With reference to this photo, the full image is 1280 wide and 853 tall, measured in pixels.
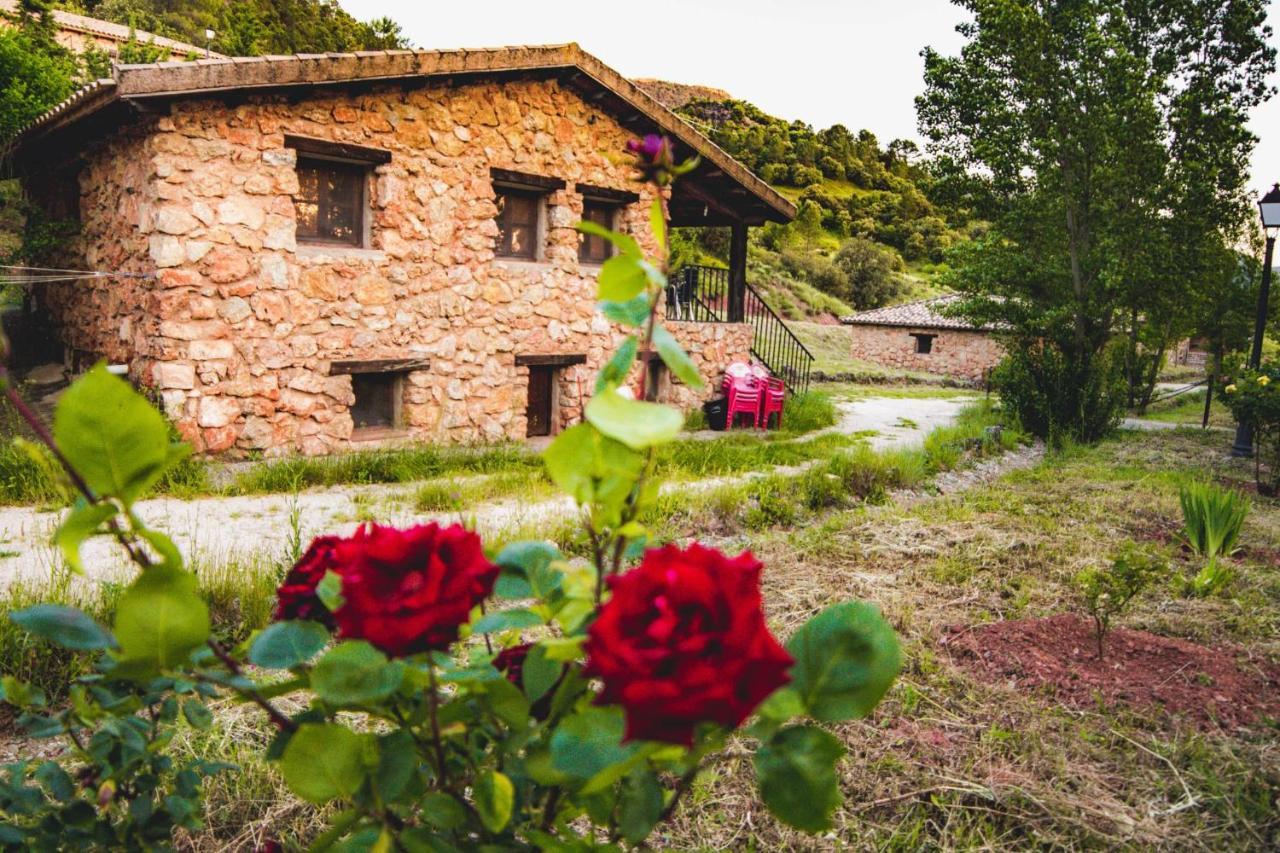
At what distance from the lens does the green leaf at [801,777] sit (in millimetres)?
786

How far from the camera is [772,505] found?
561 cm

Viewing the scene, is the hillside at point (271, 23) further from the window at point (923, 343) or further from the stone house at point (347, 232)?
the window at point (923, 343)

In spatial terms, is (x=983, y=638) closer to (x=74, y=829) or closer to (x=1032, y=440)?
(x=74, y=829)

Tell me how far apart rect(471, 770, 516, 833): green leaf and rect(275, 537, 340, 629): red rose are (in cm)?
30

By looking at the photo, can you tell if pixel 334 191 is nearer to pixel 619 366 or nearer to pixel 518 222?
pixel 518 222

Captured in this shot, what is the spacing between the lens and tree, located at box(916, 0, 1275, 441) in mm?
10258

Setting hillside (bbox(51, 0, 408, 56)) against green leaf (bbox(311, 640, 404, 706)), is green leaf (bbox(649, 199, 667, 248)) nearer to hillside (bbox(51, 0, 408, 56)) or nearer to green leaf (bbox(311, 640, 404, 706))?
green leaf (bbox(311, 640, 404, 706))

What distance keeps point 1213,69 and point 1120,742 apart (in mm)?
12646

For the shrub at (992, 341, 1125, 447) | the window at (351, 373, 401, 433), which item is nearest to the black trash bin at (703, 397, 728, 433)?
the shrub at (992, 341, 1125, 447)

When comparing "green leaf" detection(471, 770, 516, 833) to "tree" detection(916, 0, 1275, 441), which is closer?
"green leaf" detection(471, 770, 516, 833)

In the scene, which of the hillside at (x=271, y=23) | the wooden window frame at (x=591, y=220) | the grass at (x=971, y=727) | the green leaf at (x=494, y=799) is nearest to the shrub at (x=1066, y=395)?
the grass at (x=971, y=727)

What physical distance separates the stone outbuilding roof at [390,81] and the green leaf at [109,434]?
3.98m

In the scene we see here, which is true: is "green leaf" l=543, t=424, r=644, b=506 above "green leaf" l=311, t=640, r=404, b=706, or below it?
above

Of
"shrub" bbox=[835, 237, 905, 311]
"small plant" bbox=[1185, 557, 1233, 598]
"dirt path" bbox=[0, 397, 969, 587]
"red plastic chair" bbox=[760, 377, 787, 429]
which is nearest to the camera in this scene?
"small plant" bbox=[1185, 557, 1233, 598]
